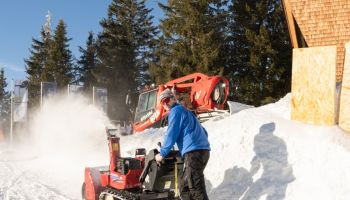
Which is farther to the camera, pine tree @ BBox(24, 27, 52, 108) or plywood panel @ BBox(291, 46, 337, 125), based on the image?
pine tree @ BBox(24, 27, 52, 108)

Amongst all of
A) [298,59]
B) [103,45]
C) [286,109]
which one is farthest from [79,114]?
[103,45]

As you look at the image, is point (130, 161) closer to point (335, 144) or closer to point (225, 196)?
point (225, 196)

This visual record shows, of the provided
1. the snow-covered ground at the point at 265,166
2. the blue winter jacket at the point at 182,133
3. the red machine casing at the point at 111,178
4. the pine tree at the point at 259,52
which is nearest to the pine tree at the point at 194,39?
the pine tree at the point at 259,52

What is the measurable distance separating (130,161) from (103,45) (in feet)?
117

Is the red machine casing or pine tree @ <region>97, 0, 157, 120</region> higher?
pine tree @ <region>97, 0, 157, 120</region>

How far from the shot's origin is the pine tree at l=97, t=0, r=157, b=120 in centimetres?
4016

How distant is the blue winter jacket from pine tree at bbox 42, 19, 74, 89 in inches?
1509

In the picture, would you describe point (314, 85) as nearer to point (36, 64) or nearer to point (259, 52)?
point (259, 52)

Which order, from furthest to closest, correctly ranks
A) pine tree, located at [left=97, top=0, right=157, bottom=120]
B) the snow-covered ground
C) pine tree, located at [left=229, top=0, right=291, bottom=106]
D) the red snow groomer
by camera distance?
pine tree, located at [left=97, top=0, right=157, bottom=120] → pine tree, located at [left=229, top=0, right=291, bottom=106] → the red snow groomer → the snow-covered ground

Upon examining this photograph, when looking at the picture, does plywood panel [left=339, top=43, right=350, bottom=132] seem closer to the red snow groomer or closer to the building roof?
the building roof

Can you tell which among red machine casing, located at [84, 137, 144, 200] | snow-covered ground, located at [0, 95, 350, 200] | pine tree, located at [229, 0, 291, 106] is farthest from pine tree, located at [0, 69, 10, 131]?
red machine casing, located at [84, 137, 144, 200]

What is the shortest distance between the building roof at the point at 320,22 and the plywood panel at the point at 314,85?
3794 mm

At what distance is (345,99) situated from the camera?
8648 millimetres

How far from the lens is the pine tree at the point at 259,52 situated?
26.6 m
